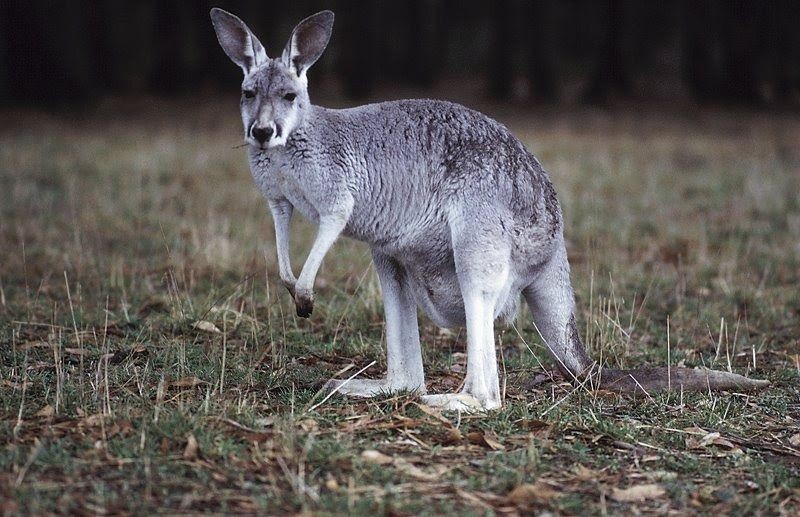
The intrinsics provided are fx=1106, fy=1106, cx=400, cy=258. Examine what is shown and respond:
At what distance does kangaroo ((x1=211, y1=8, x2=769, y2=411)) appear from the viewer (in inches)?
171

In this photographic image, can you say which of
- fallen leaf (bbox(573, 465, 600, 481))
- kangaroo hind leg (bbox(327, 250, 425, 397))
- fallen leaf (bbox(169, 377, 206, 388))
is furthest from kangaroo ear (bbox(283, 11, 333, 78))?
fallen leaf (bbox(573, 465, 600, 481))

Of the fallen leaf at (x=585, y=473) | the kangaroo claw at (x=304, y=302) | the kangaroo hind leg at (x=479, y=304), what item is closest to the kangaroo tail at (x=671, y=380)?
the kangaroo hind leg at (x=479, y=304)

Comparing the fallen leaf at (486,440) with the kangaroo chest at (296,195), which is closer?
the fallen leaf at (486,440)

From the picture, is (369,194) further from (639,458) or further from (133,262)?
(133,262)

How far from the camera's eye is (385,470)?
3.60 metres

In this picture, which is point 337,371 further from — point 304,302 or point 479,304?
point 479,304

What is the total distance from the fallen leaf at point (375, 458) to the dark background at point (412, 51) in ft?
60.2

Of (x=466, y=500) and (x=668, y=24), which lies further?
(x=668, y=24)

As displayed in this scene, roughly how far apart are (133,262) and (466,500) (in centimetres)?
453

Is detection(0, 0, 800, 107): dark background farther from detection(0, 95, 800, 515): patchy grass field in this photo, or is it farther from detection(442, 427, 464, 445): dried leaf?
detection(442, 427, 464, 445): dried leaf

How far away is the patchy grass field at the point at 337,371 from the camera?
11.5 feet

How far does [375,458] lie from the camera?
12.1 feet

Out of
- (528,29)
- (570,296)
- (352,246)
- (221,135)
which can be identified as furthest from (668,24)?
(570,296)

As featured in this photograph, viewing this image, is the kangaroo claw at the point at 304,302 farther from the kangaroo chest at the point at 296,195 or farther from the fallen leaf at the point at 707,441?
the fallen leaf at the point at 707,441
